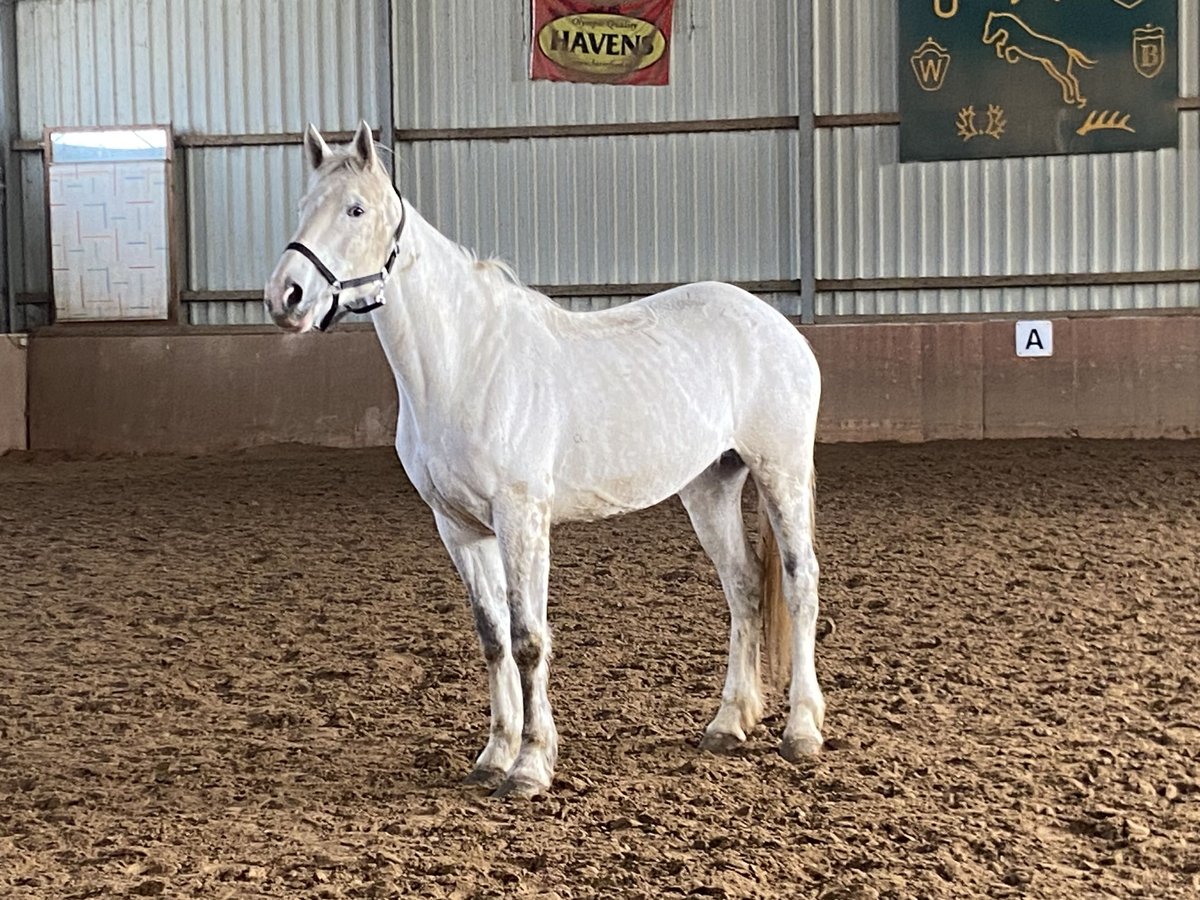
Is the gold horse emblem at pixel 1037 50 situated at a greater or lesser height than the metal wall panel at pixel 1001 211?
greater

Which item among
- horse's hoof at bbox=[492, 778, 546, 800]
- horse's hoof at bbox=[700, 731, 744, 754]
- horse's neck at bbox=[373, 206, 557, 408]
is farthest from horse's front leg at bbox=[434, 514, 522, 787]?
horse's hoof at bbox=[700, 731, 744, 754]

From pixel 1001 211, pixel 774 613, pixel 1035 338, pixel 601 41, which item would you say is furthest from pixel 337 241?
pixel 1001 211

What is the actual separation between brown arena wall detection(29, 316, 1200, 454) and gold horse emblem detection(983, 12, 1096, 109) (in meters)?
1.78

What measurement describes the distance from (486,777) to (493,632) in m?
0.36

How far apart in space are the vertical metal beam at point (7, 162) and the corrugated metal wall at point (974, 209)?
6.59 m

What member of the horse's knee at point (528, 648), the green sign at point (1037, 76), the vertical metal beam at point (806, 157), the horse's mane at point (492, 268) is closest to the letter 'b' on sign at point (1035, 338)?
the green sign at point (1037, 76)

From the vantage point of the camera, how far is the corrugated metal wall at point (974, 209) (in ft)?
34.1

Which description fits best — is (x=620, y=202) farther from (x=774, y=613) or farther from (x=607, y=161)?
(x=774, y=613)

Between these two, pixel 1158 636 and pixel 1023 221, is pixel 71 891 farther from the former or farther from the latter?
pixel 1023 221

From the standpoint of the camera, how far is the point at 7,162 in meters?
11.5

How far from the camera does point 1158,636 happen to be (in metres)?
4.84

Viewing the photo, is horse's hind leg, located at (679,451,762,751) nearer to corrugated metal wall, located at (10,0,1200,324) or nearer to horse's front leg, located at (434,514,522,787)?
horse's front leg, located at (434,514,522,787)

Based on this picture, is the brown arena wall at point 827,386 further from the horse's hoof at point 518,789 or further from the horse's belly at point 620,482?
the horse's hoof at point 518,789

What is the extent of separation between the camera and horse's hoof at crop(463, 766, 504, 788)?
345cm
